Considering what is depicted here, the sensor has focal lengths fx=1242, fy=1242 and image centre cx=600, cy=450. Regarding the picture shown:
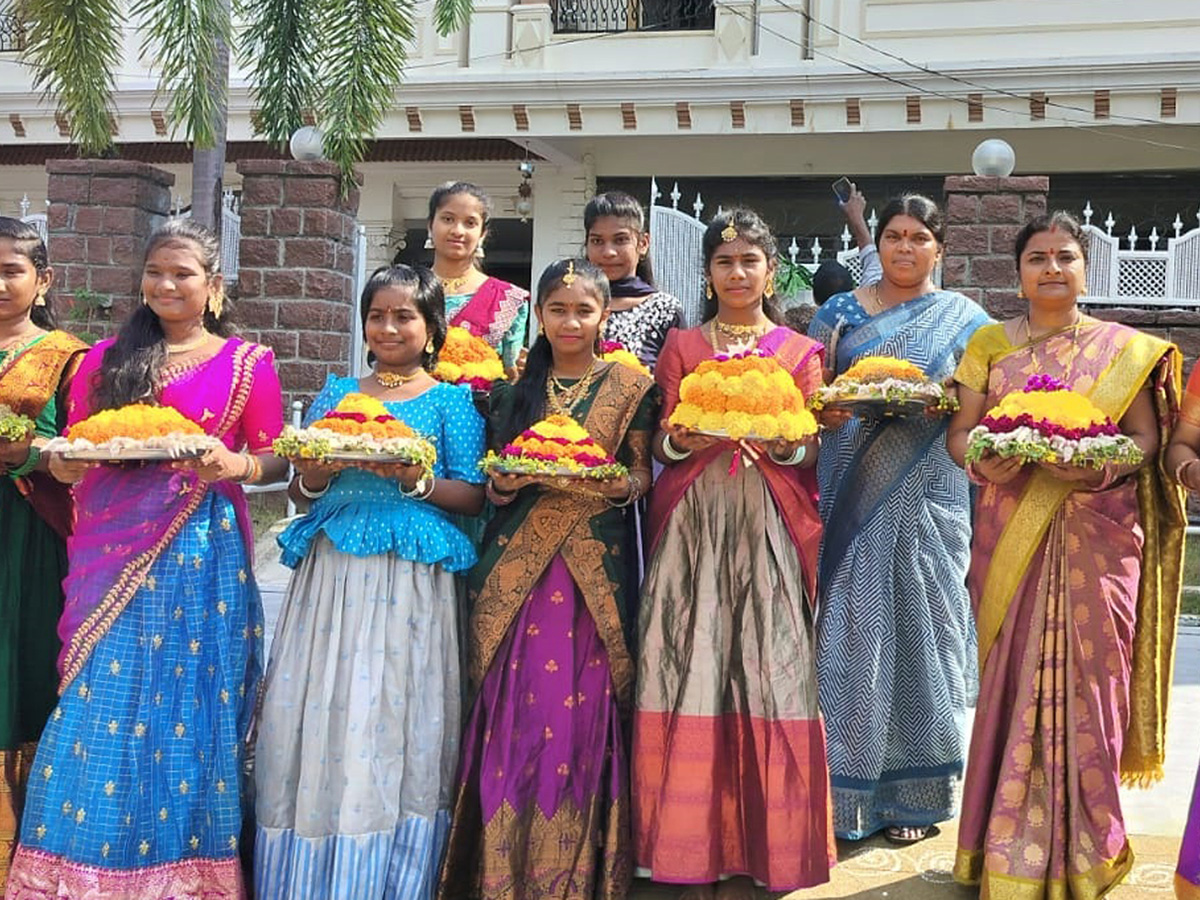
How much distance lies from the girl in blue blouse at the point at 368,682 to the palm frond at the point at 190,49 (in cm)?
454

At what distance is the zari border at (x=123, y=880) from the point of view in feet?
11.4

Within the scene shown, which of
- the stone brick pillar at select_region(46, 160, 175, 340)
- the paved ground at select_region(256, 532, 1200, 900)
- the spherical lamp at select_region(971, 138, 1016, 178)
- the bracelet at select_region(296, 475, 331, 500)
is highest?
the spherical lamp at select_region(971, 138, 1016, 178)

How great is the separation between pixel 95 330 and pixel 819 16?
7.39m

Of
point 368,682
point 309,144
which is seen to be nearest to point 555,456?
point 368,682

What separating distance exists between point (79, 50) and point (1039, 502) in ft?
21.1

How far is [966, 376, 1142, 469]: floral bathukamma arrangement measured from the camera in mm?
3357

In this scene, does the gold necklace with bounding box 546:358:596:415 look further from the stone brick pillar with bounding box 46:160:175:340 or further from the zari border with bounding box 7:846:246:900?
the stone brick pillar with bounding box 46:160:175:340

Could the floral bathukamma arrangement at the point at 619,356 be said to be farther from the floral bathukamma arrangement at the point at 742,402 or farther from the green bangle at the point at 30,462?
the green bangle at the point at 30,462

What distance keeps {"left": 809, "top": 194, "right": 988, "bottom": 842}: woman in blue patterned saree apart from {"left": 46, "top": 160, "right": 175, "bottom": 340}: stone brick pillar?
6.12m

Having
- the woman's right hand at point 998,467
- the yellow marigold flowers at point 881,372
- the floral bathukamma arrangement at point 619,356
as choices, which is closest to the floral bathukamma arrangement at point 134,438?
the floral bathukamma arrangement at point 619,356

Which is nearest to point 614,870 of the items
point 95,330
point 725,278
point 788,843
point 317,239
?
point 788,843

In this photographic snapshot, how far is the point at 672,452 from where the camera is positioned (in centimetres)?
374

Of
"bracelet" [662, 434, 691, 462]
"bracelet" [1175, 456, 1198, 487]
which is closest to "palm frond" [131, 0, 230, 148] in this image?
"bracelet" [662, 434, 691, 462]

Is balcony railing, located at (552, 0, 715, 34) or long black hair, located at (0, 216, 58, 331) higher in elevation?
balcony railing, located at (552, 0, 715, 34)
